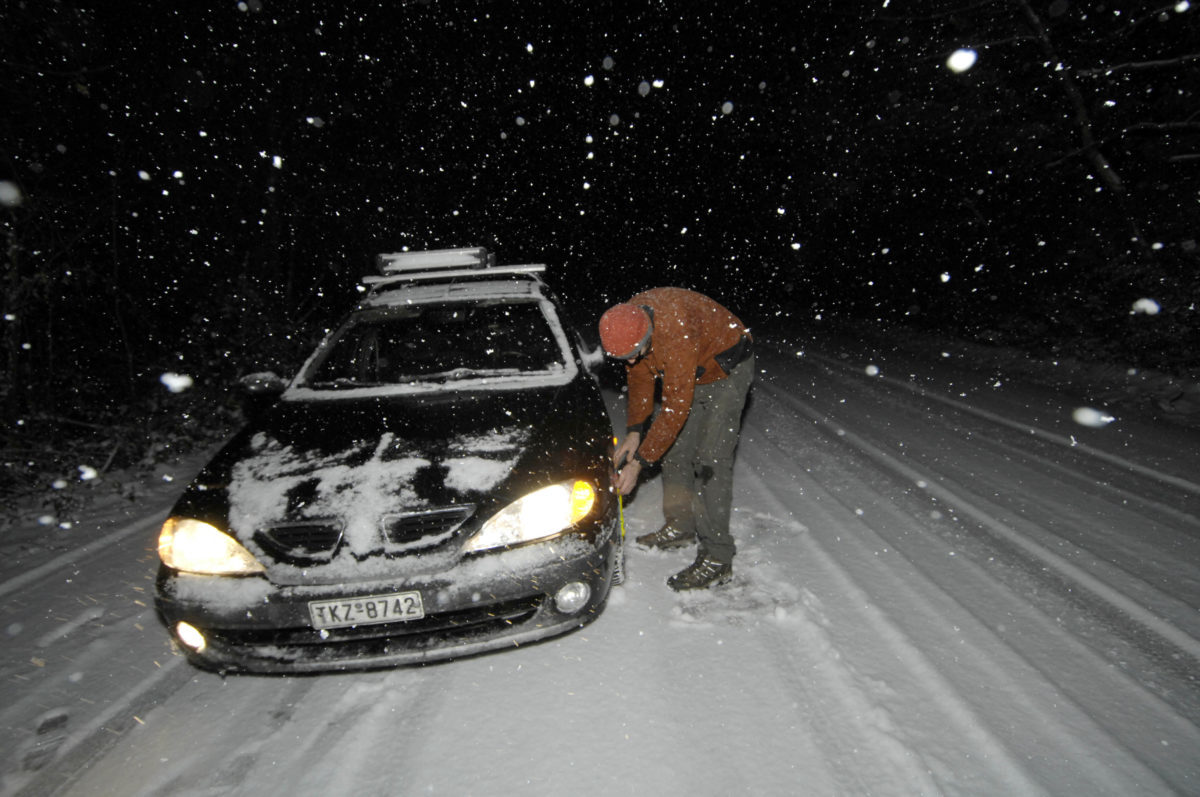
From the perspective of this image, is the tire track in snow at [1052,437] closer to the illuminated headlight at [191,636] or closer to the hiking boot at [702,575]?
the hiking boot at [702,575]

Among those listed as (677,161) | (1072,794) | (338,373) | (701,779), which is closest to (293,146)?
(338,373)

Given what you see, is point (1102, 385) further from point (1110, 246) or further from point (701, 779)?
point (701, 779)

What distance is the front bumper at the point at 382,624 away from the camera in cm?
233

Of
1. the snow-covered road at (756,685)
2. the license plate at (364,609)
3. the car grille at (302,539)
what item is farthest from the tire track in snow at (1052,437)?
the car grille at (302,539)

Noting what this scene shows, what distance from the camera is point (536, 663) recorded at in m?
2.74

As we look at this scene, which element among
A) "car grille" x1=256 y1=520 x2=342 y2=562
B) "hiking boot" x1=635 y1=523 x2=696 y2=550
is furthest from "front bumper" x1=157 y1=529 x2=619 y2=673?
"hiking boot" x1=635 y1=523 x2=696 y2=550

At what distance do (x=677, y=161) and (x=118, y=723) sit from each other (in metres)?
39.3

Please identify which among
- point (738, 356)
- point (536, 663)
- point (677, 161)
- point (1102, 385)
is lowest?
point (1102, 385)

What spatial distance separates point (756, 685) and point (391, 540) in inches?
61.6

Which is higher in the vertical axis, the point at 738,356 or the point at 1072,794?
the point at 738,356

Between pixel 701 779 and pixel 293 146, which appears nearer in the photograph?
pixel 701 779

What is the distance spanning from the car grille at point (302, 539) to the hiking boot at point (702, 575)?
1.72 metres

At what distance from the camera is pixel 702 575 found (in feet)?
10.8

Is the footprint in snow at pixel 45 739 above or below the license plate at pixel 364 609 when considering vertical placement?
below
